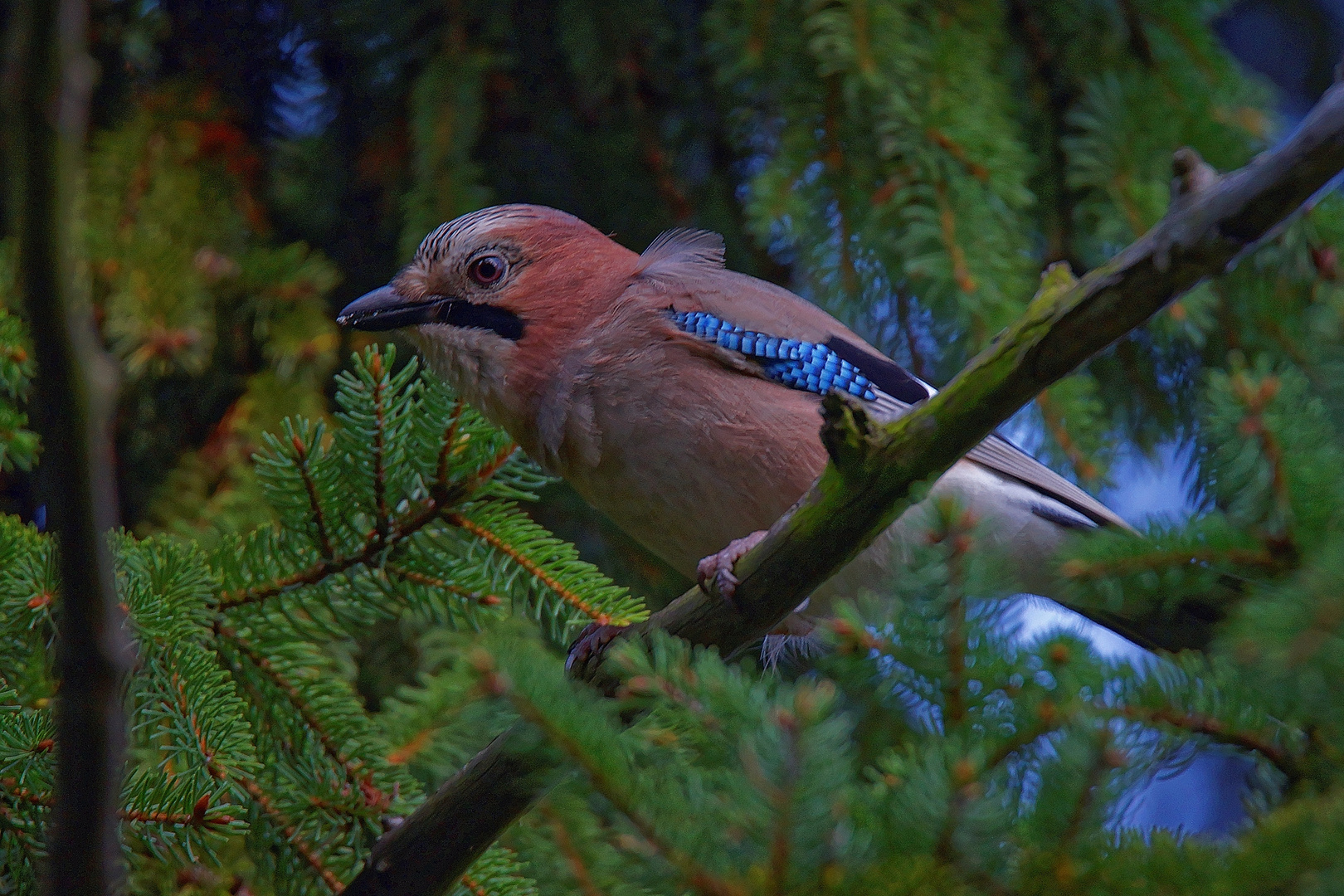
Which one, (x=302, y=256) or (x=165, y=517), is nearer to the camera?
(x=165, y=517)

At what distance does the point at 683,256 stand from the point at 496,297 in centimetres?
43

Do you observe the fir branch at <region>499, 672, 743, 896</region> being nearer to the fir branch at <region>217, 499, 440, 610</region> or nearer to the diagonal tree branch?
the diagonal tree branch

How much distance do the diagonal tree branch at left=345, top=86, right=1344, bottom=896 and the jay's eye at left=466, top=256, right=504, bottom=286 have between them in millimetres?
1094

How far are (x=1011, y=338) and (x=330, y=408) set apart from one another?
2.04 meters

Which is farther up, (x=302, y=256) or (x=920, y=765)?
(x=302, y=256)

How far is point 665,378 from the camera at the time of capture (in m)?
2.40

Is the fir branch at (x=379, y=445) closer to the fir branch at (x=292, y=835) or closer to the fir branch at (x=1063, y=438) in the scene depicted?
the fir branch at (x=292, y=835)

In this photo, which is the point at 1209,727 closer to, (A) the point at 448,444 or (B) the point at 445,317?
(A) the point at 448,444

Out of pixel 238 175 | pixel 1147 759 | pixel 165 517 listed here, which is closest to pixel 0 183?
pixel 238 175

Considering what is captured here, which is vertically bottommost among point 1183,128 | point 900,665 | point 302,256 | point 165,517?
point 900,665

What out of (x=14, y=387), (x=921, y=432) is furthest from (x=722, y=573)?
(x=14, y=387)

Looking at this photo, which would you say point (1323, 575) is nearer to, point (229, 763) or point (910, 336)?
point (229, 763)

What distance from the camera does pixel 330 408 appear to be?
294 centimetres

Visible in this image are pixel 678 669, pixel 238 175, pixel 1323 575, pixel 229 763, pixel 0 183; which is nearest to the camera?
pixel 1323 575
